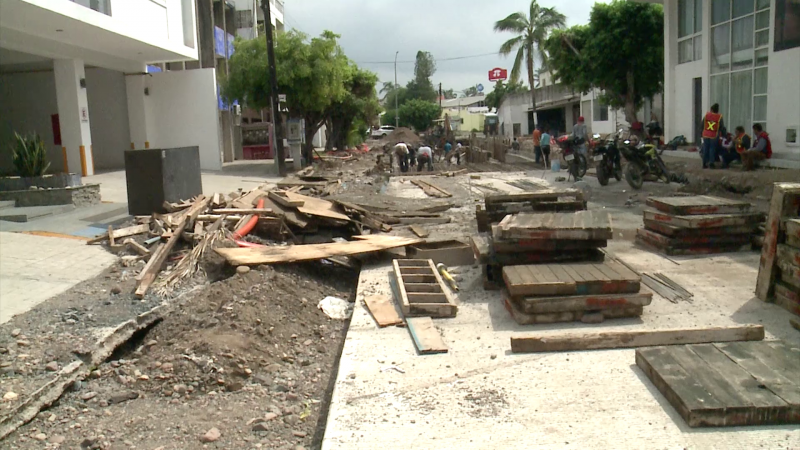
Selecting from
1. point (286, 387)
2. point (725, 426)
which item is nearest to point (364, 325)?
point (286, 387)

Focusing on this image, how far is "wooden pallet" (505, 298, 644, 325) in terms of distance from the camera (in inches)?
204

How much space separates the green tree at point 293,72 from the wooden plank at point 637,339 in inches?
839

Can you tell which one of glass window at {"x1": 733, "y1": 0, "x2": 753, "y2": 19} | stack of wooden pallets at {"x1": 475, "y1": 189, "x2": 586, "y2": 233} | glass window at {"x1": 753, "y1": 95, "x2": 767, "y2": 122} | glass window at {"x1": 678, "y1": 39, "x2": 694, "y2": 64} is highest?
glass window at {"x1": 733, "y1": 0, "x2": 753, "y2": 19}

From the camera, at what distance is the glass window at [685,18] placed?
65.4 feet

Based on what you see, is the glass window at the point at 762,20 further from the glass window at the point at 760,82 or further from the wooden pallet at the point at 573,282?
the wooden pallet at the point at 573,282

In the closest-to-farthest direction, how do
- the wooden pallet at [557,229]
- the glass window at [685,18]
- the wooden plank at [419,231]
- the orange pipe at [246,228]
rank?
1. the wooden pallet at [557,229]
2. the orange pipe at [246,228]
3. the wooden plank at [419,231]
4. the glass window at [685,18]

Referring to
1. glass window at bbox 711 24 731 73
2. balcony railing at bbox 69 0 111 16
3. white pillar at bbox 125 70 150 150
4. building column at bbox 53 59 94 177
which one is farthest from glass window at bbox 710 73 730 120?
white pillar at bbox 125 70 150 150

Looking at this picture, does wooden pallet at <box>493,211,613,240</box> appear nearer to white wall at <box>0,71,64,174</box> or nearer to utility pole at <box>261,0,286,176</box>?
utility pole at <box>261,0,286,176</box>

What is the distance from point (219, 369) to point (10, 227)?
671 centimetres

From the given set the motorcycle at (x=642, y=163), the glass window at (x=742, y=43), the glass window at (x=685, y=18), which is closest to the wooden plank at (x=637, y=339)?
the motorcycle at (x=642, y=163)

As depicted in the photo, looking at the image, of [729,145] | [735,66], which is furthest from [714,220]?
[735,66]

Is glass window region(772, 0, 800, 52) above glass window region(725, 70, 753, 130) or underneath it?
above

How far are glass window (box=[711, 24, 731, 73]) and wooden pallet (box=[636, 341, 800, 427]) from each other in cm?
1572

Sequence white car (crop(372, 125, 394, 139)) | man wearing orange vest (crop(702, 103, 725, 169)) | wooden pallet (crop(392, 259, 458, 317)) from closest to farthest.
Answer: wooden pallet (crop(392, 259, 458, 317)) → man wearing orange vest (crop(702, 103, 725, 169)) → white car (crop(372, 125, 394, 139))
